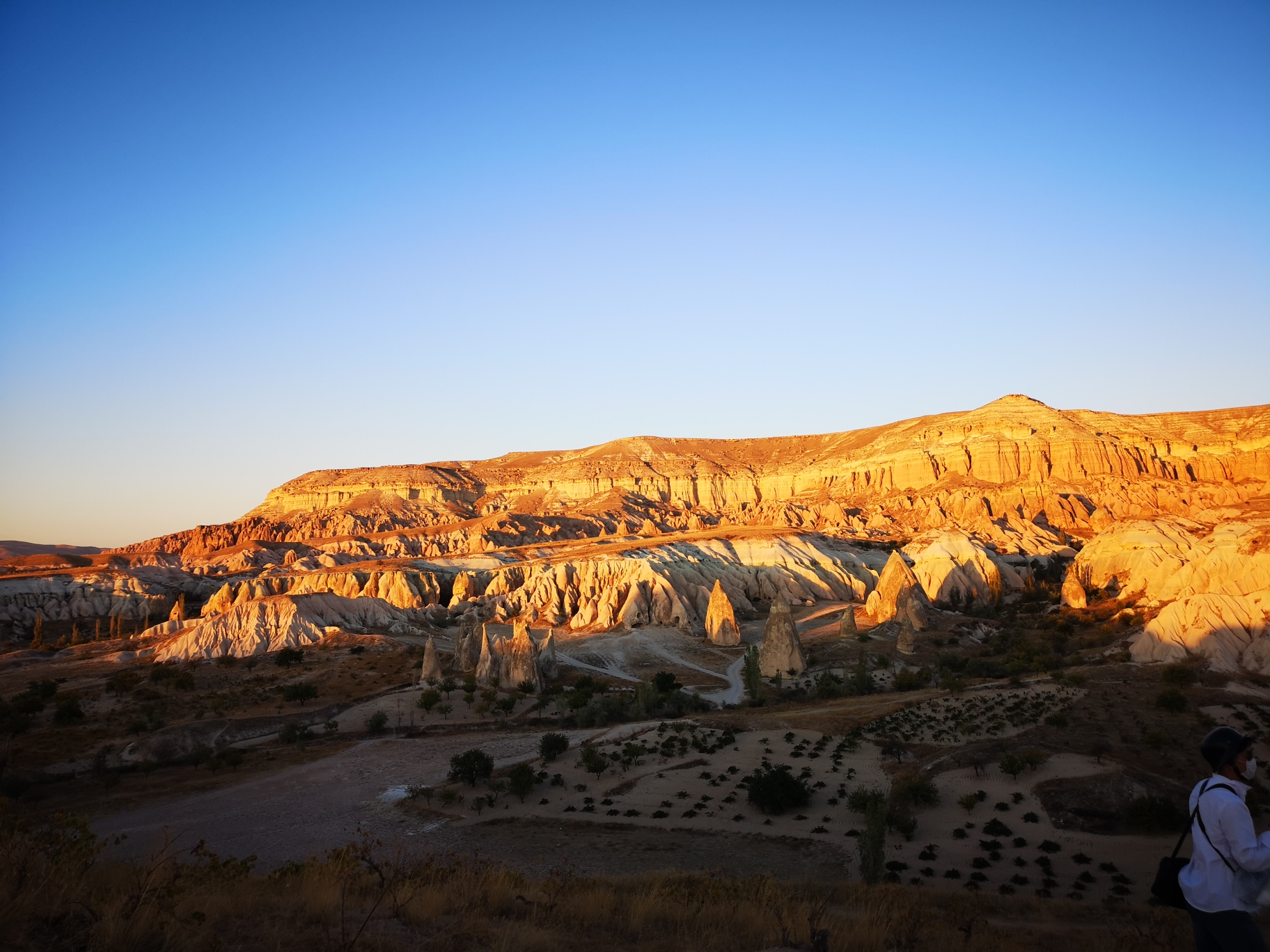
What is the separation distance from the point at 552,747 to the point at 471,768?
349cm

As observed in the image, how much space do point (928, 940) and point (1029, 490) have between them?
404 ft

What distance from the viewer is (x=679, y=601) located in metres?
66.2

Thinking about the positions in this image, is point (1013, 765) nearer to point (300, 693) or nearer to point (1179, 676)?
point (1179, 676)

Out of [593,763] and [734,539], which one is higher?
[734,539]

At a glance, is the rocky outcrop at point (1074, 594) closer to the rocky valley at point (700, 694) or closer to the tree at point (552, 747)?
the rocky valley at point (700, 694)

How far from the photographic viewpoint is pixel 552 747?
95.9 feet

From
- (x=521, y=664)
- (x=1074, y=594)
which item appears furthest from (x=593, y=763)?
(x=1074, y=594)

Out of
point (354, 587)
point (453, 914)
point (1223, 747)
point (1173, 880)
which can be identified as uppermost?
point (1223, 747)

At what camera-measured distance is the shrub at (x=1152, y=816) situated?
1781 centimetres

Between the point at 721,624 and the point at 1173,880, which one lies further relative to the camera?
the point at 721,624

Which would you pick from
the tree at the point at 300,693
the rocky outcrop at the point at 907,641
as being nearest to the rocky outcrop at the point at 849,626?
the rocky outcrop at the point at 907,641

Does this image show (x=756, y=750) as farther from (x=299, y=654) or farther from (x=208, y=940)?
(x=299, y=654)

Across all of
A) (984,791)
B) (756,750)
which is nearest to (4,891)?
(984,791)

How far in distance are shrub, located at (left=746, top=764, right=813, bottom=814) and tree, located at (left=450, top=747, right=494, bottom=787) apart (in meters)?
9.37
